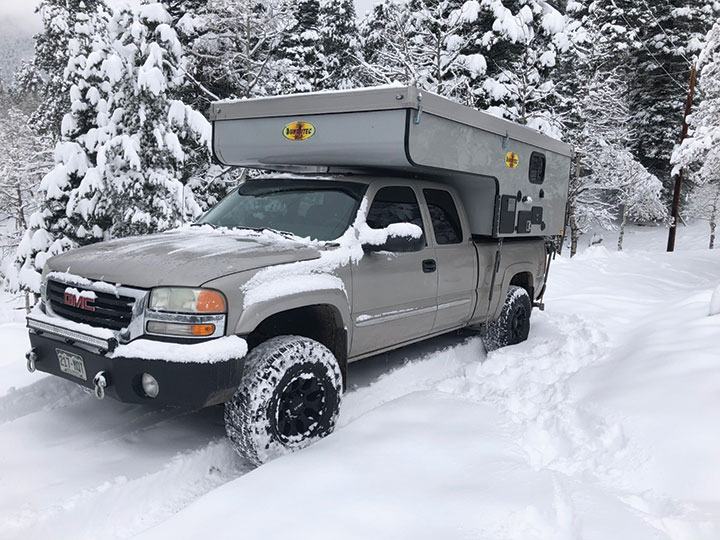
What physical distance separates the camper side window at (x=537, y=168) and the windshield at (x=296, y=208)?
Answer: 269cm

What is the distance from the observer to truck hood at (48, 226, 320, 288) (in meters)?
3.14

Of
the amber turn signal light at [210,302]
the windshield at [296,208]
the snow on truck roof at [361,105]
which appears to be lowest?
the amber turn signal light at [210,302]

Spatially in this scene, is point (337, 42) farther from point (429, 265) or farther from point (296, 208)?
point (296, 208)

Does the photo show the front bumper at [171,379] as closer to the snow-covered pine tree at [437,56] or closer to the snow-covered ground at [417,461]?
the snow-covered ground at [417,461]

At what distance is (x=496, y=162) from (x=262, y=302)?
3.12m

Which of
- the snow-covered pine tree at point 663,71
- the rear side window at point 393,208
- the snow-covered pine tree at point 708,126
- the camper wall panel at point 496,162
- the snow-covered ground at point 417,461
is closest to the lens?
the snow-covered ground at point 417,461

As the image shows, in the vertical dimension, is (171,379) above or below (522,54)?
below

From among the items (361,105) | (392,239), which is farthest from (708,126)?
(392,239)

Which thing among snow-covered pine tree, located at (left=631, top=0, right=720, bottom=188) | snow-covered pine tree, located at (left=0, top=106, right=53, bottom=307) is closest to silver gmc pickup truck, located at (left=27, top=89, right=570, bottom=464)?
snow-covered pine tree, located at (left=631, top=0, right=720, bottom=188)

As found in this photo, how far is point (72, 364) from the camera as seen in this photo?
332cm

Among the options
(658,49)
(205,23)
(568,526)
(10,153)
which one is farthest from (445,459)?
(10,153)

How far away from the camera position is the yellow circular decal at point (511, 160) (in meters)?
5.60

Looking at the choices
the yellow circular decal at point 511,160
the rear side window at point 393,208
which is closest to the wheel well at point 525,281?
the yellow circular decal at point 511,160

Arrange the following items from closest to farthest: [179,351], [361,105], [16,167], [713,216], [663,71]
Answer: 1. [179,351]
2. [361,105]
3. [663,71]
4. [713,216]
5. [16,167]
